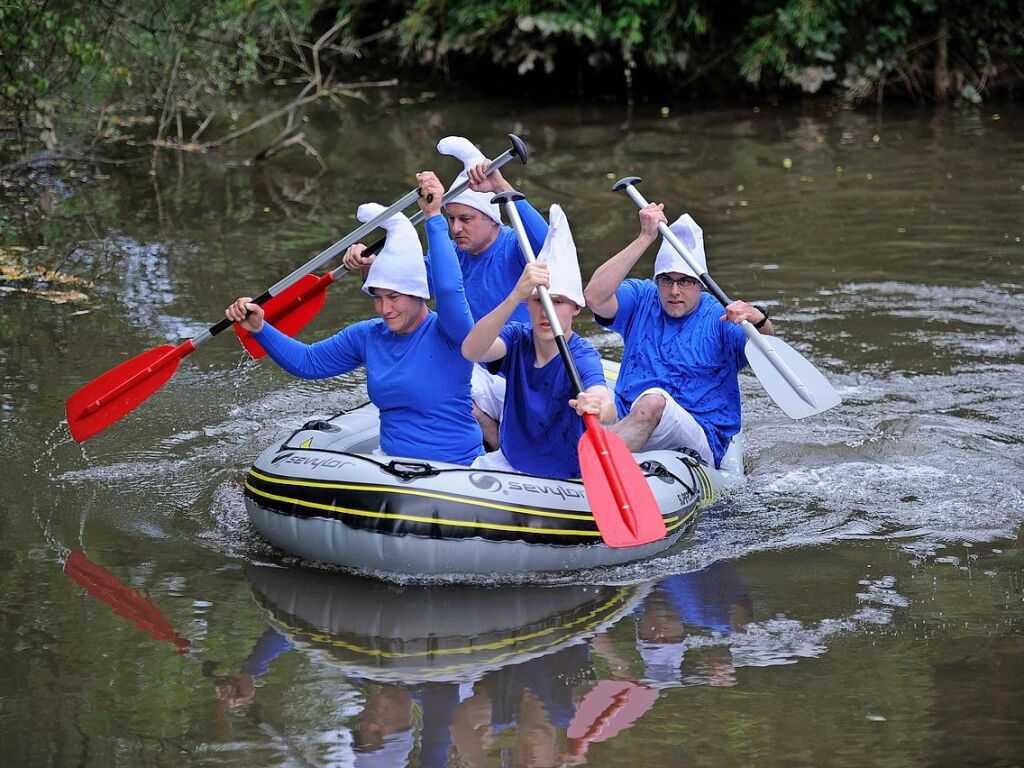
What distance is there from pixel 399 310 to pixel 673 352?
141 cm

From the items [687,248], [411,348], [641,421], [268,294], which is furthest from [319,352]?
[687,248]

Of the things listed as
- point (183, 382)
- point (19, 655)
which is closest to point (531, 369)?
point (19, 655)

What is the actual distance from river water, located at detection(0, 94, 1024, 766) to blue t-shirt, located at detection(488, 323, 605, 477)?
1.73 feet

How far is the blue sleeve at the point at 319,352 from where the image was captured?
17.5 ft

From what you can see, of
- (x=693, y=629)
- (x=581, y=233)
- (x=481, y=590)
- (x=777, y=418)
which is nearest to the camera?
(x=693, y=629)

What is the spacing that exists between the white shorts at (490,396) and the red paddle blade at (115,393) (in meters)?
1.32

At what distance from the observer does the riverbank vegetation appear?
38.9 feet

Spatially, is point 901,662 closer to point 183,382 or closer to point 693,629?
point 693,629

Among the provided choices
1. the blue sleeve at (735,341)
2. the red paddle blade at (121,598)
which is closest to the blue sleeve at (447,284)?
the blue sleeve at (735,341)

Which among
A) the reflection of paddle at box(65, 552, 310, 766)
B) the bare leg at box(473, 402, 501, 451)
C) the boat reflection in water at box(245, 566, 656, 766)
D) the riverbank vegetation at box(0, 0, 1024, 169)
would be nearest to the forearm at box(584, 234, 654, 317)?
the bare leg at box(473, 402, 501, 451)

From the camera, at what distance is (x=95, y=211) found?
10656 mm

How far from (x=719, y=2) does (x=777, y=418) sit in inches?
376

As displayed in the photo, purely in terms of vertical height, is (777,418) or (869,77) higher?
(869,77)

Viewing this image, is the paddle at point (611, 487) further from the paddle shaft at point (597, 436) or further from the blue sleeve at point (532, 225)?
the blue sleeve at point (532, 225)
